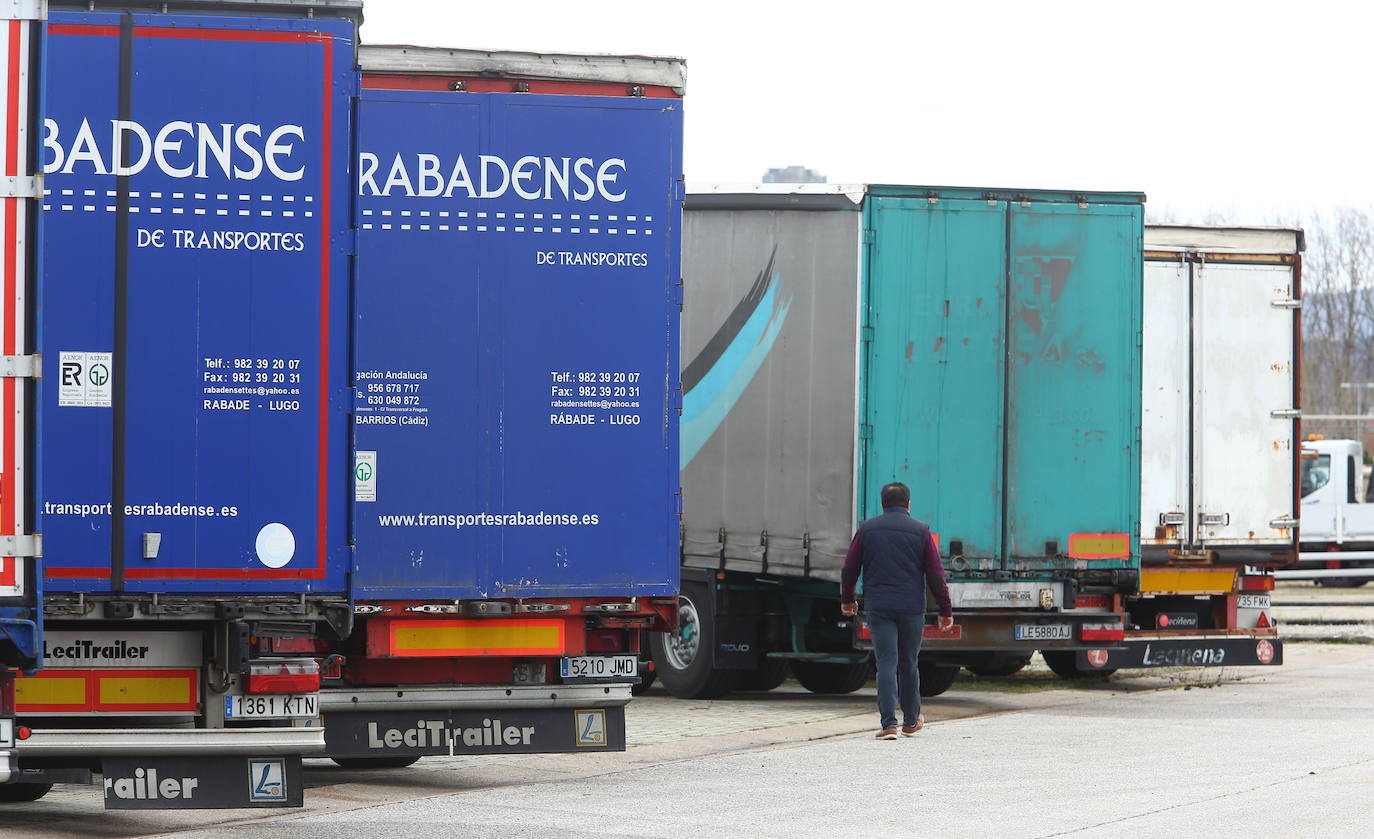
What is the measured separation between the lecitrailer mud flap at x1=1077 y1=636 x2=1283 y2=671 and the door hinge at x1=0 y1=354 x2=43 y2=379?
9922 millimetres

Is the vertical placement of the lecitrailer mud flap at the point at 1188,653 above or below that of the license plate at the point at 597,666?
below

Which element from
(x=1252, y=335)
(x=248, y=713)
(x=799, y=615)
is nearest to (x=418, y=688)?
(x=248, y=713)

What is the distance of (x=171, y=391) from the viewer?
345 inches

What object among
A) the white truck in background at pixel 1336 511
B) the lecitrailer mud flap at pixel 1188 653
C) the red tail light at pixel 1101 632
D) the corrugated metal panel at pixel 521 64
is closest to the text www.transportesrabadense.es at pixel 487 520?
the corrugated metal panel at pixel 521 64

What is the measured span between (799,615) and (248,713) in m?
7.58

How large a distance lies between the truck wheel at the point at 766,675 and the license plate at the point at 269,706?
→ 7493 mm

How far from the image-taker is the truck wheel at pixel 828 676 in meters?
17.0

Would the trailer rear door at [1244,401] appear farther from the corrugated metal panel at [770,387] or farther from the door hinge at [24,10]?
the door hinge at [24,10]

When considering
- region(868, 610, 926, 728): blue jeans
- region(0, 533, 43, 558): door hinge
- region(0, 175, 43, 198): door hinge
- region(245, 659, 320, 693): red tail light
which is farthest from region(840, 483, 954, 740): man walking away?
region(0, 175, 43, 198): door hinge

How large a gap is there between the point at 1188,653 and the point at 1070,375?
270 centimetres

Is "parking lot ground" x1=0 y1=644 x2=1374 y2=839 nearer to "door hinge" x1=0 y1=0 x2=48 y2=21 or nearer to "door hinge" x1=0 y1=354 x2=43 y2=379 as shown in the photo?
"door hinge" x1=0 y1=354 x2=43 y2=379

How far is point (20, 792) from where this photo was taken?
34.8 ft

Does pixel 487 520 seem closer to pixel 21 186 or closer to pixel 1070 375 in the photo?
pixel 21 186

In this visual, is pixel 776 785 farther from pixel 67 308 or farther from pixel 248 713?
pixel 67 308
